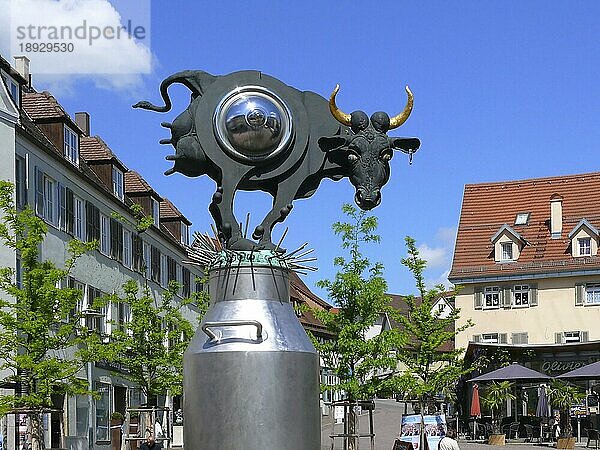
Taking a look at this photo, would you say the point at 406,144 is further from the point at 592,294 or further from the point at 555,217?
the point at 555,217

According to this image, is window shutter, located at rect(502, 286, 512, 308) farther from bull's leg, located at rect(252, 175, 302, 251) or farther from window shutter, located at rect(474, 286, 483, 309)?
bull's leg, located at rect(252, 175, 302, 251)

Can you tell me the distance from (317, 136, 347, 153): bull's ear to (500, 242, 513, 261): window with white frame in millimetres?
48976

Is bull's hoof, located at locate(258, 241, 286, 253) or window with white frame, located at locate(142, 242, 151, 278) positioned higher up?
window with white frame, located at locate(142, 242, 151, 278)

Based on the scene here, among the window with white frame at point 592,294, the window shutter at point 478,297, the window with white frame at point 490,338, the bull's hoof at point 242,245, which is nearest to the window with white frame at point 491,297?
the window shutter at point 478,297

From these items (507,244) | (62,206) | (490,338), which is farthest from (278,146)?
(507,244)

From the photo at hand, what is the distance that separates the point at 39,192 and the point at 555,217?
30.1m

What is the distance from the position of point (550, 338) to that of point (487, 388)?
40.4ft

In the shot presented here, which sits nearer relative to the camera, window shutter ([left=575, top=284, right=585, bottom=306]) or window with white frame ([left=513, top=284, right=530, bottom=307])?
window shutter ([left=575, top=284, right=585, bottom=306])

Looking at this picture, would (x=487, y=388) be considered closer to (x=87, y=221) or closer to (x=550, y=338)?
(x=550, y=338)

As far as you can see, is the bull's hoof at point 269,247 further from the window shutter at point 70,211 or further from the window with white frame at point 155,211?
the window with white frame at point 155,211

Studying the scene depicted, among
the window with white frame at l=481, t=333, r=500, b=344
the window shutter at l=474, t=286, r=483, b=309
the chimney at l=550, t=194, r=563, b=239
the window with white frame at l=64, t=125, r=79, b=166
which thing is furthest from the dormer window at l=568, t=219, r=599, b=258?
the window with white frame at l=64, t=125, r=79, b=166

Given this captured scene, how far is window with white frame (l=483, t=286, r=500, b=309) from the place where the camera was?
55250mm

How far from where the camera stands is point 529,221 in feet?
189

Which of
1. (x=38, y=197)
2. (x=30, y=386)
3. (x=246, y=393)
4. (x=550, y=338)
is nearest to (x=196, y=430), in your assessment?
(x=246, y=393)
